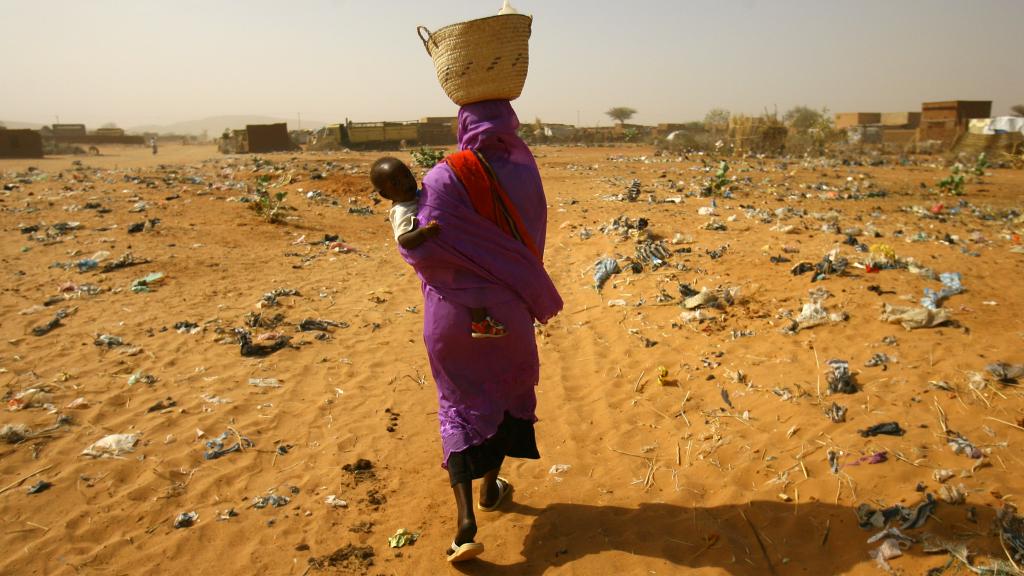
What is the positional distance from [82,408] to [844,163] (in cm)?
1725

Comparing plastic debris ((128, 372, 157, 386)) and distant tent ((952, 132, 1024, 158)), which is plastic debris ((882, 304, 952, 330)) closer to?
plastic debris ((128, 372, 157, 386))

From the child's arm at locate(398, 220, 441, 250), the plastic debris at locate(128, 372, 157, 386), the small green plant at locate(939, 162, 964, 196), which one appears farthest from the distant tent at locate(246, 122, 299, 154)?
the child's arm at locate(398, 220, 441, 250)

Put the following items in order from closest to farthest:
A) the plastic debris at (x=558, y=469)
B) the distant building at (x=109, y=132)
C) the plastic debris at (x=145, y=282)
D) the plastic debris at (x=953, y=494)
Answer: the plastic debris at (x=953, y=494) → the plastic debris at (x=558, y=469) → the plastic debris at (x=145, y=282) → the distant building at (x=109, y=132)

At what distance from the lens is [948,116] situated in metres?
21.9

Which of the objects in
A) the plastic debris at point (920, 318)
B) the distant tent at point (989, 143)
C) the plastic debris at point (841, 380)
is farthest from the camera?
the distant tent at point (989, 143)

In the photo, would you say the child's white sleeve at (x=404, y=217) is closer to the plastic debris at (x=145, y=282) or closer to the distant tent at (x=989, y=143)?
the plastic debris at (x=145, y=282)

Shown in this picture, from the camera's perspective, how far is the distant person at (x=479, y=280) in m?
2.32

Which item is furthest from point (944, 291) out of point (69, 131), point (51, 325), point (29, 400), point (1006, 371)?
point (69, 131)

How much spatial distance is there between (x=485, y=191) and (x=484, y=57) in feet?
1.65

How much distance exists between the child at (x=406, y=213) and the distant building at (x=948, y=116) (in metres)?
24.4

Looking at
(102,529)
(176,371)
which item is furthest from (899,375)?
(176,371)

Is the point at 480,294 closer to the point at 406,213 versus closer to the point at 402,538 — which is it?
the point at 406,213

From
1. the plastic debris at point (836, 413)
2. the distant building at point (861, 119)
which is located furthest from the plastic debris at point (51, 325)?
the distant building at point (861, 119)

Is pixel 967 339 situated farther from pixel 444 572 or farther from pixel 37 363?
pixel 37 363
